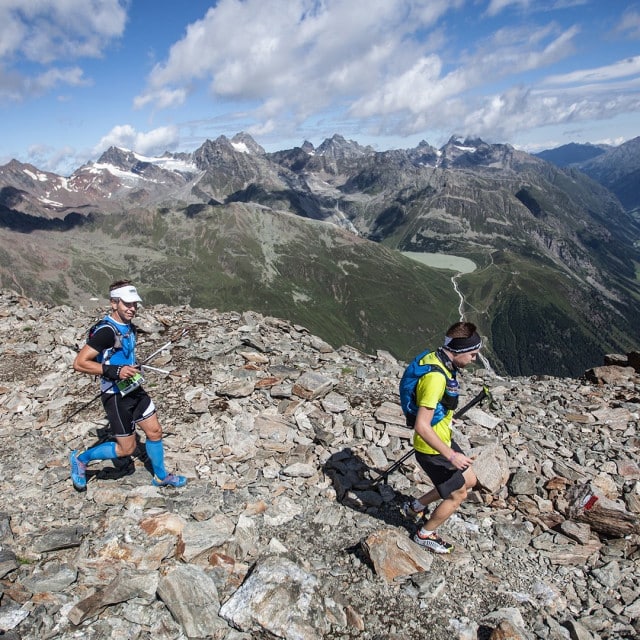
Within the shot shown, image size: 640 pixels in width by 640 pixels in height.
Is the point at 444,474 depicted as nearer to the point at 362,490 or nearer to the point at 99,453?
the point at 362,490

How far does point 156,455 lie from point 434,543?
21.2 ft

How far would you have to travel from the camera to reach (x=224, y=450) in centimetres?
1212

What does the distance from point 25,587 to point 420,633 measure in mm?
6534

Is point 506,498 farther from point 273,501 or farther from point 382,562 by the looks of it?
point 273,501

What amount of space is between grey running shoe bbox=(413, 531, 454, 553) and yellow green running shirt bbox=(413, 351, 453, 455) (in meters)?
1.97

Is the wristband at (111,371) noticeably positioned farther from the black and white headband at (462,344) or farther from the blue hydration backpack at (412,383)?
the black and white headband at (462,344)

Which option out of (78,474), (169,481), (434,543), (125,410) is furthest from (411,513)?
(78,474)

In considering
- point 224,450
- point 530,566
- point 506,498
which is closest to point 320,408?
point 224,450

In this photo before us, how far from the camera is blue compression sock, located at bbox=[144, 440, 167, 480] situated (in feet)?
32.8

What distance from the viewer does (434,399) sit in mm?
7879

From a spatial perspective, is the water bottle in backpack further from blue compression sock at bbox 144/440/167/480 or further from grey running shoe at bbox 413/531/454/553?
blue compression sock at bbox 144/440/167/480

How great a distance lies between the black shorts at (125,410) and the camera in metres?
9.53

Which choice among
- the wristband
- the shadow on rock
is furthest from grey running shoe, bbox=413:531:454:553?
the wristband

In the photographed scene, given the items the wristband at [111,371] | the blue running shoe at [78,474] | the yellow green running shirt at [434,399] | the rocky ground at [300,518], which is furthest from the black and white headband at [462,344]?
the blue running shoe at [78,474]
